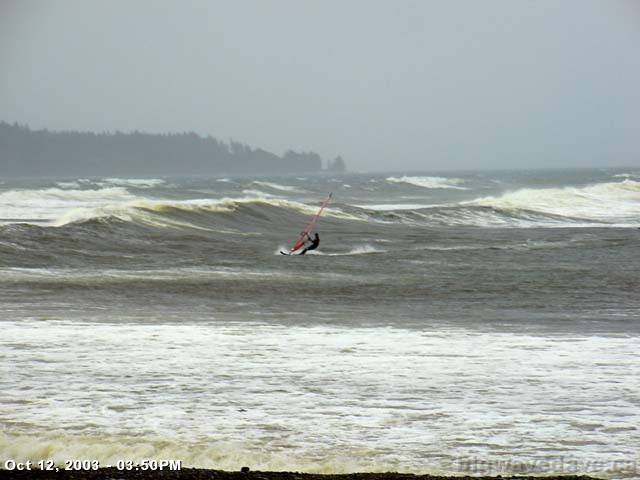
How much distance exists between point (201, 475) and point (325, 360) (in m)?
3.42

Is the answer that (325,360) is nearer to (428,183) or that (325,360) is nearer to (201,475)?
(201,475)

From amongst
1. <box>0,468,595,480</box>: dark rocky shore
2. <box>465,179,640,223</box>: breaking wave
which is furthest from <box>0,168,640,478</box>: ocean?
<box>465,179,640,223</box>: breaking wave

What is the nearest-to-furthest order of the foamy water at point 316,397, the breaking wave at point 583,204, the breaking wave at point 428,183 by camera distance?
the foamy water at point 316,397
the breaking wave at point 583,204
the breaking wave at point 428,183

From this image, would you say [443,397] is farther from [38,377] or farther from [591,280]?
[591,280]

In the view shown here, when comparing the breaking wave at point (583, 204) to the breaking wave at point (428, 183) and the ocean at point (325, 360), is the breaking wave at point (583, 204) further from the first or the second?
the breaking wave at point (428, 183)

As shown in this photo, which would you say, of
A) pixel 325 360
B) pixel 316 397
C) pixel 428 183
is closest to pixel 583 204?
pixel 325 360

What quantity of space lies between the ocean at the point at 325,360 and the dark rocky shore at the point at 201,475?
165 millimetres

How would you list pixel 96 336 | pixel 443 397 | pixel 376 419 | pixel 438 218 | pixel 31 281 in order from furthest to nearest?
1. pixel 438 218
2. pixel 31 281
3. pixel 96 336
4. pixel 443 397
5. pixel 376 419

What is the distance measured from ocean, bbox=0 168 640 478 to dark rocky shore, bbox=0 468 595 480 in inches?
6.5

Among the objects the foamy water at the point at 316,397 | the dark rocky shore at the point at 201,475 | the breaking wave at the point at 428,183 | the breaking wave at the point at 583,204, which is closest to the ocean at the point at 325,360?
the foamy water at the point at 316,397

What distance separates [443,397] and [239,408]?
1504mm

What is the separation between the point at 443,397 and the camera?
7625 millimetres

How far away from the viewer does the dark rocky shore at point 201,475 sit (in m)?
5.59

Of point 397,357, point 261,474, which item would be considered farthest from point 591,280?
point 261,474
